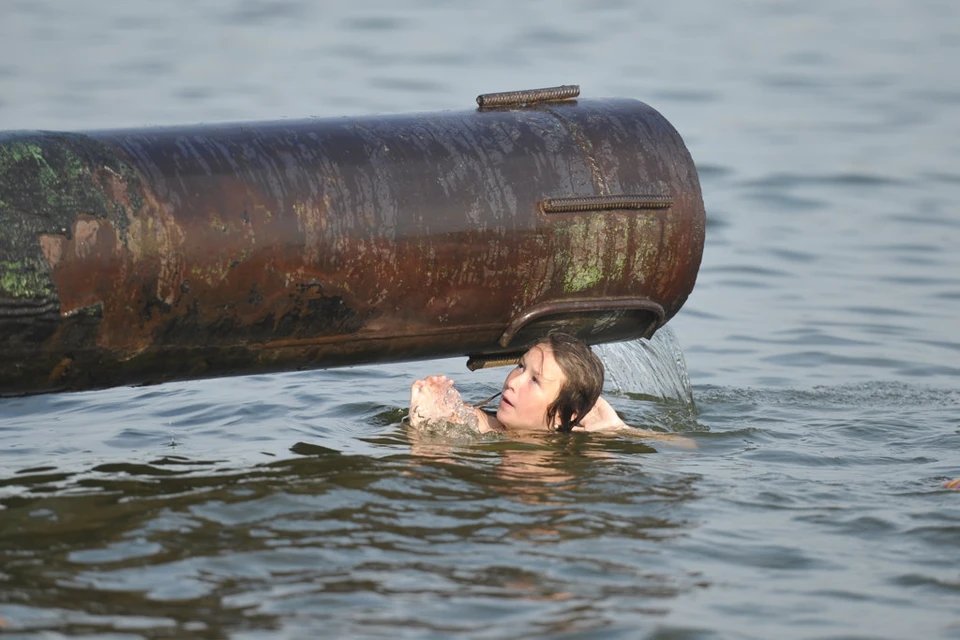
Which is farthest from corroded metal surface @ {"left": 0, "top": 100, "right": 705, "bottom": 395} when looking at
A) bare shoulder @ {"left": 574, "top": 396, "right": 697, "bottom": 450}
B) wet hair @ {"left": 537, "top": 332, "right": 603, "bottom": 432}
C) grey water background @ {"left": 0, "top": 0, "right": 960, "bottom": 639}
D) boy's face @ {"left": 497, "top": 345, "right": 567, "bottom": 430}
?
bare shoulder @ {"left": 574, "top": 396, "right": 697, "bottom": 450}

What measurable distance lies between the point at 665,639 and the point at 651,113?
222 centimetres

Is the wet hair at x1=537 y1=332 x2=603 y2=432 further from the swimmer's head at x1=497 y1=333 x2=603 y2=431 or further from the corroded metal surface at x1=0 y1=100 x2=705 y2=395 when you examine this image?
the corroded metal surface at x1=0 y1=100 x2=705 y2=395

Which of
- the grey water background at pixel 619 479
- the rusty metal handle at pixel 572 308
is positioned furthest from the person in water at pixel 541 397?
the rusty metal handle at pixel 572 308

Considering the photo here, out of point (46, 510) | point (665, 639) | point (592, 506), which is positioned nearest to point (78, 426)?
point (46, 510)

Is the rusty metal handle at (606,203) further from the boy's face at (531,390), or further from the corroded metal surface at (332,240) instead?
the boy's face at (531,390)

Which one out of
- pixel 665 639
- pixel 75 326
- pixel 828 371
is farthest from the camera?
pixel 828 371

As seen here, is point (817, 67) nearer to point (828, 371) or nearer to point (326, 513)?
point (828, 371)

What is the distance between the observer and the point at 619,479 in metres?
5.48

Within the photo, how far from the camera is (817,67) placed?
16156 mm

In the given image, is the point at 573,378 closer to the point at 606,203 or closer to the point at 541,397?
the point at 541,397

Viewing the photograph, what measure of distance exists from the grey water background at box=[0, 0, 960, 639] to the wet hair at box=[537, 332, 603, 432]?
0.44 ft

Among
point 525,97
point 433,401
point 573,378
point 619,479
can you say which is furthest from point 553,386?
point 525,97

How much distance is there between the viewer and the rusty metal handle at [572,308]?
5316 mm

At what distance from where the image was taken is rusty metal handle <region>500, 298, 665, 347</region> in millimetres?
5316
